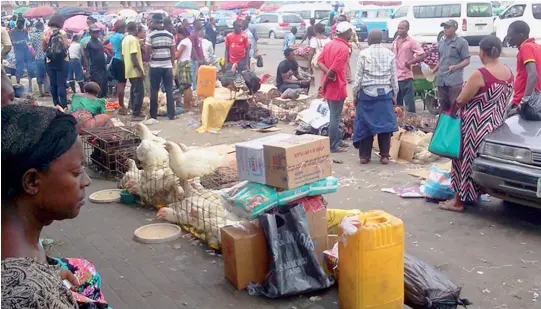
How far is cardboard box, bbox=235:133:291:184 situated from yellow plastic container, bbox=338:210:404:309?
0.87 metres

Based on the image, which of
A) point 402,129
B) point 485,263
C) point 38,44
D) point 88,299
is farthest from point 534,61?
point 38,44

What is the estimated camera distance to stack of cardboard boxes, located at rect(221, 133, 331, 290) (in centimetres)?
444

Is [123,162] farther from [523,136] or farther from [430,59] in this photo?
[430,59]

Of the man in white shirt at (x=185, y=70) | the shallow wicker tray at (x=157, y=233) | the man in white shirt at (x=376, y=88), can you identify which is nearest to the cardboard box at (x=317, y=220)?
the shallow wicker tray at (x=157, y=233)

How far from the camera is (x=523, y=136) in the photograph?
585 cm

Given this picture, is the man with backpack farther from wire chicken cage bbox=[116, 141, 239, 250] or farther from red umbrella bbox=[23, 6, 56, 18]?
red umbrella bbox=[23, 6, 56, 18]

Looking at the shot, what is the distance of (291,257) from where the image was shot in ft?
14.6

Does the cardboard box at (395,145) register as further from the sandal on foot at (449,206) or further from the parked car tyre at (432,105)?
the parked car tyre at (432,105)

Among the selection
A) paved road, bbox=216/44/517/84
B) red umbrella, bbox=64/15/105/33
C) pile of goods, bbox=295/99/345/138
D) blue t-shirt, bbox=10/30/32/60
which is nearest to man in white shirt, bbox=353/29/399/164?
pile of goods, bbox=295/99/345/138

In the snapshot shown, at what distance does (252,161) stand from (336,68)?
4.31m

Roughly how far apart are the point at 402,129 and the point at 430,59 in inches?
126

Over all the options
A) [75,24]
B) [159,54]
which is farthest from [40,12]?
[159,54]

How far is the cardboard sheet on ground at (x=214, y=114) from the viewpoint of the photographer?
10.9 metres

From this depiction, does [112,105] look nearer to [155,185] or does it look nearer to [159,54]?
[159,54]
